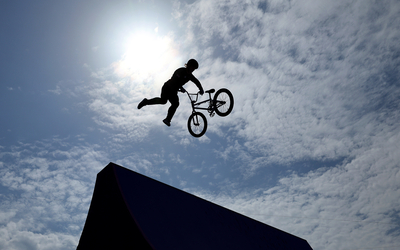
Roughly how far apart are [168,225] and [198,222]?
5.79 feet

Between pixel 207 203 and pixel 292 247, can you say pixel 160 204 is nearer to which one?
pixel 207 203

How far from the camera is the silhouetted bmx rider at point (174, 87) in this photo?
761 cm

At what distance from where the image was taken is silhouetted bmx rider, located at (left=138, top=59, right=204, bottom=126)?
25.0ft

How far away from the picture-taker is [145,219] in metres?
6.80

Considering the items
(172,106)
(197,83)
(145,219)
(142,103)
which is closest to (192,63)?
(197,83)

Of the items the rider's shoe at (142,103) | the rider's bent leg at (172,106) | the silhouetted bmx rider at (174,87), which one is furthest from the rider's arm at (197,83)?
the rider's shoe at (142,103)

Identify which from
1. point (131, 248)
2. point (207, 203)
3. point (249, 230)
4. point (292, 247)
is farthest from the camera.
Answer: point (292, 247)

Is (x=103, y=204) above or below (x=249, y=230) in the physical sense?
below

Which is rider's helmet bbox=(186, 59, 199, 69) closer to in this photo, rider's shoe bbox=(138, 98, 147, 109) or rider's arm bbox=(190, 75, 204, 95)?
rider's arm bbox=(190, 75, 204, 95)

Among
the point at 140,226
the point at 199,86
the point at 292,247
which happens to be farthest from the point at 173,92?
the point at 292,247

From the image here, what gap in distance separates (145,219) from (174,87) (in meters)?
4.09

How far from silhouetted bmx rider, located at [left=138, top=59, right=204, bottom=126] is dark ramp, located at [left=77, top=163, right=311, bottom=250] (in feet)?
7.69

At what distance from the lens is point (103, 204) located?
24.3 feet

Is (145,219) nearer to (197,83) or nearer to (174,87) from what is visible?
(174,87)
